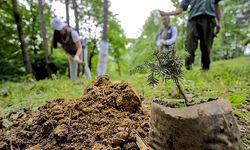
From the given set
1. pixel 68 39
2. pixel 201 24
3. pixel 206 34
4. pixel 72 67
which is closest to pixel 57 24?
pixel 68 39

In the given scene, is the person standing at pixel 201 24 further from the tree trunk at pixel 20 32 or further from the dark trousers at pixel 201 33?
the tree trunk at pixel 20 32

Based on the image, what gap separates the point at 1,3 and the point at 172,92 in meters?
9.84

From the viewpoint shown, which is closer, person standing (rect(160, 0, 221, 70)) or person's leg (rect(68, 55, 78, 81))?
person standing (rect(160, 0, 221, 70))

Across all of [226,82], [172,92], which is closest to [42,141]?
[172,92]

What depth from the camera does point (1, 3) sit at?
11.5 m

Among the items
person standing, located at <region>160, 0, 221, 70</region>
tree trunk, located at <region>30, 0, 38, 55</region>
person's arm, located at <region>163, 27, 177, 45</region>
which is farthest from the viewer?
tree trunk, located at <region>30, 0, 38, 55</region>

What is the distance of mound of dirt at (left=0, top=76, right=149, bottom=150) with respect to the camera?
2.16m

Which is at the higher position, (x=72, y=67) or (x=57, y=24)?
(x=57, y=24)

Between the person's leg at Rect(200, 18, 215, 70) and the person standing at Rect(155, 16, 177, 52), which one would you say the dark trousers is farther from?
the person standing at Rect(155, 16, 177, 52)

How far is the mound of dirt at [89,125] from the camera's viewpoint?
216cm

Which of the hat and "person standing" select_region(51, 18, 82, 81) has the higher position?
the hat

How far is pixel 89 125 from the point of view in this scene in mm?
2367

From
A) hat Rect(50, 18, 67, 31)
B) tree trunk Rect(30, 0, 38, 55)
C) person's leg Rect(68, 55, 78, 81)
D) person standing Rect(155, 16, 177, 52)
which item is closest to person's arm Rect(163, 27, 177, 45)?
person standing Rect(155, 16, 177, 52)

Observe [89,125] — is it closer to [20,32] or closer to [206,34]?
[206,34]
